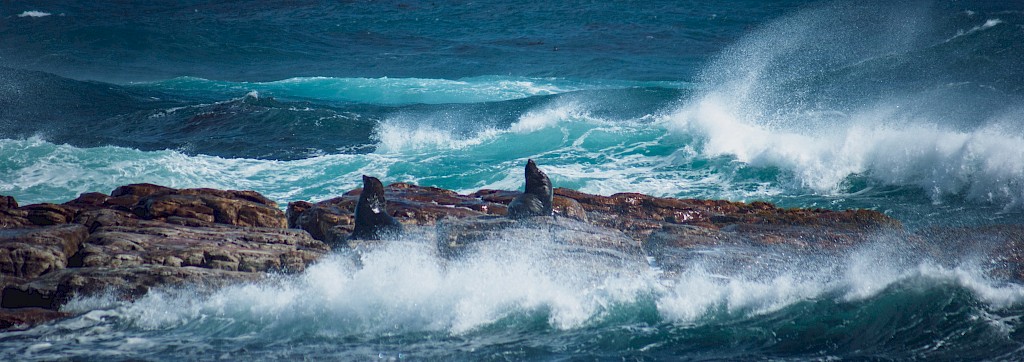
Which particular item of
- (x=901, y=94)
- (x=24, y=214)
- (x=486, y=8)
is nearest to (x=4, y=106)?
(x=24, y=214)

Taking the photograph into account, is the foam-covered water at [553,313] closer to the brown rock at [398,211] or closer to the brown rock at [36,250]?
the brown rock at [36,250]

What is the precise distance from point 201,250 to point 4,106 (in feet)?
64.0

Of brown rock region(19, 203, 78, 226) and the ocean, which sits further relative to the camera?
brown rock region(19, 203, 78, 226)

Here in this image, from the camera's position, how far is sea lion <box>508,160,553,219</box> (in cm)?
998

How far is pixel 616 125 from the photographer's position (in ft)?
68.5

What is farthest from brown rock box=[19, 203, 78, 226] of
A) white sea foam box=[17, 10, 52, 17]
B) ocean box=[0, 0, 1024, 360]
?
white sea foam box=[17, 10, 52, 17]

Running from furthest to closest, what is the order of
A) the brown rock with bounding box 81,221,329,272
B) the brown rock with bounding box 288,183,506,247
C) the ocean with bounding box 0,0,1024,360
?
the brown rock with bounding box 288,183,506,247 < the brown rock with bounding box 81,221,329,272 < the ocean with bounding box 0,0,1024,360

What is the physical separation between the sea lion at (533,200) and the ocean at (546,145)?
1.03 meters

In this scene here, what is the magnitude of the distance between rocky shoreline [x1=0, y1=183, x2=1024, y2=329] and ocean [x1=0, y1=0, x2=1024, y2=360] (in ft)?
1.16

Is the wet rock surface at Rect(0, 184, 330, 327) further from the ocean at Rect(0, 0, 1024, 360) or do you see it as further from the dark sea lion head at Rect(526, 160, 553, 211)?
the dark sea lion head at Rect(526, 160, 553, 211)

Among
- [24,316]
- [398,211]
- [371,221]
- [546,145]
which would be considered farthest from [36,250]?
[546,145]

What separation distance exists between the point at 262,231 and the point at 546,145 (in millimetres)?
11016

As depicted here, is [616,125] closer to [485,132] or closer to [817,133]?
[485,132]

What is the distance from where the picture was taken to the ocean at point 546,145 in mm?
7238
